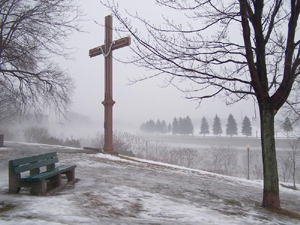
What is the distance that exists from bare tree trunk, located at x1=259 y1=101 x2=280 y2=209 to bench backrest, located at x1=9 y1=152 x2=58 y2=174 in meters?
4.51

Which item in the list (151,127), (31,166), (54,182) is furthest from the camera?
(151,127)

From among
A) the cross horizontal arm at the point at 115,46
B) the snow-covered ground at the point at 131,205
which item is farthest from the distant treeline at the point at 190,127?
the snow-covered ground at the point at 131,205

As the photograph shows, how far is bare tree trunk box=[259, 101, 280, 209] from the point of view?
5664 millimetres

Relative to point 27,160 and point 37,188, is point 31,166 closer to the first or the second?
point 27,160

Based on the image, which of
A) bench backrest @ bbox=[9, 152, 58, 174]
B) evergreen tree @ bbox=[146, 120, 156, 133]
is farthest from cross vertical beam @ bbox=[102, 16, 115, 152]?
evergreen tree @ bbox=[146, 120, 156, 133]

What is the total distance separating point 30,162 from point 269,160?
4734 millimetres

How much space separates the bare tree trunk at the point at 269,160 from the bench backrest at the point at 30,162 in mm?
4508

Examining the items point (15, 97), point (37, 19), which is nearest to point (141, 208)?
point (37, 19)

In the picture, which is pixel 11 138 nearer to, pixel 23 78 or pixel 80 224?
pixel 23 78

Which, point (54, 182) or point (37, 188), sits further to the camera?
point (54, 182)

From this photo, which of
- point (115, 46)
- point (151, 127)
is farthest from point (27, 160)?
point (151, 127)

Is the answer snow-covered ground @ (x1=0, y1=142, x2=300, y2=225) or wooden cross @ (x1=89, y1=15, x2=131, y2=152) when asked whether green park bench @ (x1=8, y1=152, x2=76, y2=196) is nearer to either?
snow-covered ground @ (x1=0, y1=142, x2=300, y2=225)

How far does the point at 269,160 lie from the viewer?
574cm

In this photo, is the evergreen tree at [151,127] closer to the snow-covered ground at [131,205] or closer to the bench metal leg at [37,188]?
the snow-covered ground at [131,205]
